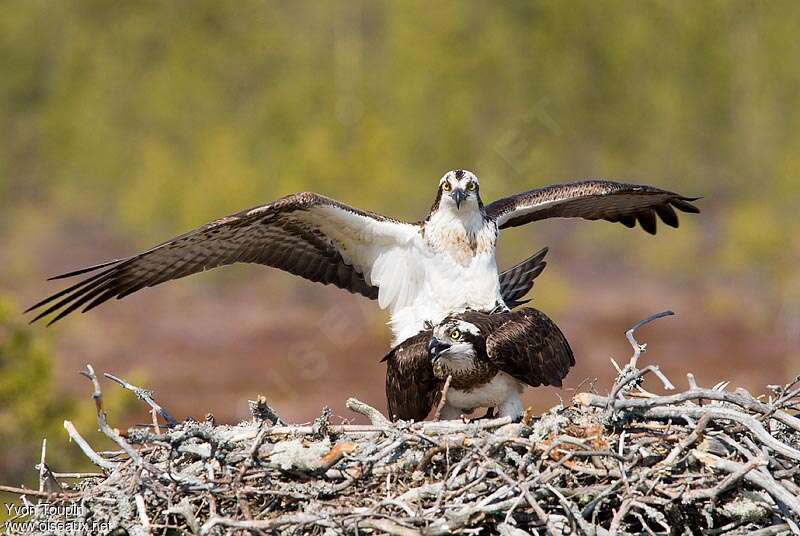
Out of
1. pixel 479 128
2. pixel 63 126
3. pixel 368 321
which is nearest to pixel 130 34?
pixel 63 126

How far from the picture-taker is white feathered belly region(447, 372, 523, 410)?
17.8 ft

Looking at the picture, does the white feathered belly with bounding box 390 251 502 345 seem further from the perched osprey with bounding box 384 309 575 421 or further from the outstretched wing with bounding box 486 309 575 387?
the outstretched wing with bounding box 486 309 575 387

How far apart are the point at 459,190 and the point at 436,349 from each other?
1043mm

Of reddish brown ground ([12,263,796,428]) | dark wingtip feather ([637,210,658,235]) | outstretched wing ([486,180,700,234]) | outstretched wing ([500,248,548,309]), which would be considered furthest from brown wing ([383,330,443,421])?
reddish brown ground ([12,263,796,428])

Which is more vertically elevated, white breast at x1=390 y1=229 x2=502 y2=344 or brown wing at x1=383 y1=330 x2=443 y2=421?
white breast at x1=390 y1=229 x2=502 y2=344

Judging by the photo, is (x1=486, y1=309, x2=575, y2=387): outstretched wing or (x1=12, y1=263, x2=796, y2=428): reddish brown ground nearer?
(x1=486, y1=309, x2=575, y2=387): outstretched wing

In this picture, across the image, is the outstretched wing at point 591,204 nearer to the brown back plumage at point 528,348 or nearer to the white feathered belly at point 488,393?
the brown back plumage at point 528,348

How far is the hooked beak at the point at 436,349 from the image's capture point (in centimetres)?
524

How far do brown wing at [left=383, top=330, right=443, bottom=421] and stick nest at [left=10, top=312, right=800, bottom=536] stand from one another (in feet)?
2.30

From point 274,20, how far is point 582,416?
40085mm

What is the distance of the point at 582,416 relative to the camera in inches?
194

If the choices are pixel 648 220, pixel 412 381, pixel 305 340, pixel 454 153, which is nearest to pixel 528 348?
pixel 412 381

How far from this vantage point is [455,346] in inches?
207

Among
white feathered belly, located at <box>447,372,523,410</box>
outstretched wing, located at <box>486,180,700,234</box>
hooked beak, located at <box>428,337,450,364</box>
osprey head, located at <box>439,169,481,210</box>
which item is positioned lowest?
white feathered belly, located at <box>447,372,523,410</box>
